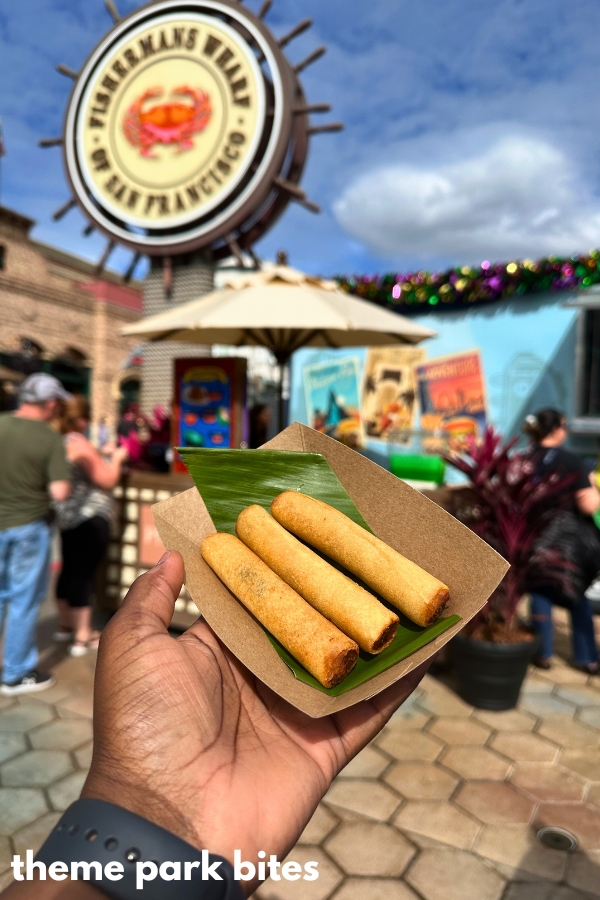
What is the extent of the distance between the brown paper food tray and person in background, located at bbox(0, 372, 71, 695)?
2737 millimetres

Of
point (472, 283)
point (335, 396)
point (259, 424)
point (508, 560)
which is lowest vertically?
point (508, 560)

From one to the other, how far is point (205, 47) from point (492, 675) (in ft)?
27.2

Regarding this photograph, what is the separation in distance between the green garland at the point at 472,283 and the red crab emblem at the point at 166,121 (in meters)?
3.16

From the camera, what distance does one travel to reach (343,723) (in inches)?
62.6

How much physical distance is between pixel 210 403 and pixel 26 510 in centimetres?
174

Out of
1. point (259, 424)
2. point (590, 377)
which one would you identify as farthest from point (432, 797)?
point (590, 377)

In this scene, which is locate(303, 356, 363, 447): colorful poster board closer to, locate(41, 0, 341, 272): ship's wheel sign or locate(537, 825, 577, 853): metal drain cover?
locate(41, 0, 341, 272): ship's wheel sign

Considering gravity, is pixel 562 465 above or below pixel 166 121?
below

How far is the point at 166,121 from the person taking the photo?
766cm

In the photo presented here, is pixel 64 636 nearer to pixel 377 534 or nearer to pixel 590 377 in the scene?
pixel 377 534

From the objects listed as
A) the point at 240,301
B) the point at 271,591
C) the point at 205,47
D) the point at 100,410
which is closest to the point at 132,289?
the point at 100,410

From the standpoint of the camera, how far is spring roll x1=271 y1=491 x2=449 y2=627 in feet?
5.18

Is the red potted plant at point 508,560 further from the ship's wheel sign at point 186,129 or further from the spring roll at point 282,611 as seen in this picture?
the ship's wheel sign at point 186,129

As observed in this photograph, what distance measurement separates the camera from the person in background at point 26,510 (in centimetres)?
409
